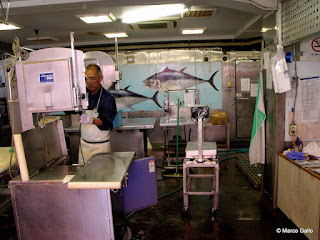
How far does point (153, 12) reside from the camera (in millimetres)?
4184

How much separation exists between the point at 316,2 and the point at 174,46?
4640mm

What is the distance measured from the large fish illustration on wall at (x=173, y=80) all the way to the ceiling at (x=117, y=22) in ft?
2.80

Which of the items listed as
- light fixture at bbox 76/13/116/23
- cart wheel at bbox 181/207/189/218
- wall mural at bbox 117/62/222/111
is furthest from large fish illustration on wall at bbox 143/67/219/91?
cart wheel at bbox 181/207/189/218

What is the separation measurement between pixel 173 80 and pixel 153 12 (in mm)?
2824

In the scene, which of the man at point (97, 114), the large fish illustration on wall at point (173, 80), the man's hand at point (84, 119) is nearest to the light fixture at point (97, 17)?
the man at point (97, 114)

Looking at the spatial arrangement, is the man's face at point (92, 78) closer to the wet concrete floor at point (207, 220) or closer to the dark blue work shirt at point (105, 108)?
the dark blue work shirt at point (105, 108)

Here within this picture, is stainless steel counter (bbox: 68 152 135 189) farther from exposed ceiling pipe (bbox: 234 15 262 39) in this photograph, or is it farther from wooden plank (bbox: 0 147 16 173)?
exposed ceiling pipe (bbox: 234 15 262 39)

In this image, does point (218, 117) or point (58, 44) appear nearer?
point (218, 117)

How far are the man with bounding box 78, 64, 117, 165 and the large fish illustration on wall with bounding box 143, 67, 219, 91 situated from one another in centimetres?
383

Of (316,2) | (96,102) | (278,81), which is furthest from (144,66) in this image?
(316,2)

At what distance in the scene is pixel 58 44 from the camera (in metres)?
6.98

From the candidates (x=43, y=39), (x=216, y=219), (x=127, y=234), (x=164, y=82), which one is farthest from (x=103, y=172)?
(x=43, y=39)

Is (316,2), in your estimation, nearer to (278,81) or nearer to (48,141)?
(278,81)

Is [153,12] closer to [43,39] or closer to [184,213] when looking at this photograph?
[184,213]
